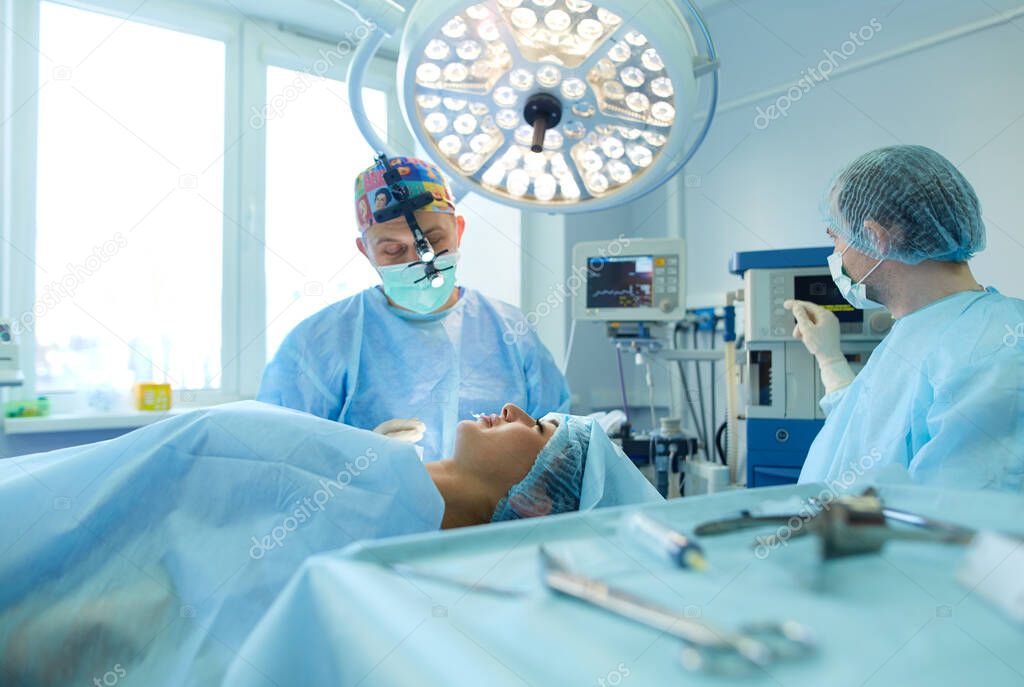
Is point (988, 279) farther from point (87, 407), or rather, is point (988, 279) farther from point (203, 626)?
point (87, 407)

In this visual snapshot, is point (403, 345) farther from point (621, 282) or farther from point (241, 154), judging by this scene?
point (241, 154)

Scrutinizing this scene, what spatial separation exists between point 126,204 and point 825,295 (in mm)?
2602

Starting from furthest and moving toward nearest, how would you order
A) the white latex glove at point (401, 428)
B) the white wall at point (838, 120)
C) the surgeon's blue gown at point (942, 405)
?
1. the white wall at point (838, 120)
2. the white latex glove at point (401, 428)
3. the surgeon's blue gown at point (942, 405)

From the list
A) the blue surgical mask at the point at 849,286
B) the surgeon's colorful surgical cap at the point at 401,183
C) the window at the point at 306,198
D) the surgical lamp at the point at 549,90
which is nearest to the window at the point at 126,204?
the window at the point at 306,198

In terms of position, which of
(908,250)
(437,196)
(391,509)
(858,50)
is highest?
(858,50)

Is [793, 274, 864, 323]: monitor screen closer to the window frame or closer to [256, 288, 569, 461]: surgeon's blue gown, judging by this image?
[256, 288, 569, 461]: surgeon's blue gown

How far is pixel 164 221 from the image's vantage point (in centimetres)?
283

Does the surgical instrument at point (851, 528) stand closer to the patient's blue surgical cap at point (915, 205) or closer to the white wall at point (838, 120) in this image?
the patient's blue surgical cap at point (915, 205)

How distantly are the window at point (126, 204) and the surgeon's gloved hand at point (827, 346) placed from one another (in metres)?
2.38

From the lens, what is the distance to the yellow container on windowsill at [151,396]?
105 inches

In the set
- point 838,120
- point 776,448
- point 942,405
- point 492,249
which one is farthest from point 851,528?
point 492,249

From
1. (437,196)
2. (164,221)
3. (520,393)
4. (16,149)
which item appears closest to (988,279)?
(520,393)

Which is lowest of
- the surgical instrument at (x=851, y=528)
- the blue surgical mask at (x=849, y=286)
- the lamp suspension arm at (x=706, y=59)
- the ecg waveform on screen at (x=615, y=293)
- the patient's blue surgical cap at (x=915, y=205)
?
the surgical instrument at (x=851, y=528)

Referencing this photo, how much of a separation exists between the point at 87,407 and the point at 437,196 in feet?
6.05
